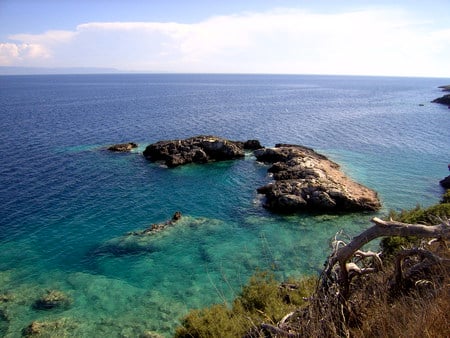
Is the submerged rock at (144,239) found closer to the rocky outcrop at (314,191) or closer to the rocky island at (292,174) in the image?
the rocky outcrop at (314,191)

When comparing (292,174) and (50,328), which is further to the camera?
(292,174)

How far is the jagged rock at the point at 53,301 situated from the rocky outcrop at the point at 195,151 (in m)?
31.7

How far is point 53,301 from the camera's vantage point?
23.4m

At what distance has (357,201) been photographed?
37250 millimetres

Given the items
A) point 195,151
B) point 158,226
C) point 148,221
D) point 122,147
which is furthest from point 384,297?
point 122,147

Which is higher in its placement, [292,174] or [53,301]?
[292,174]

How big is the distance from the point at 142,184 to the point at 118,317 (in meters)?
24.6

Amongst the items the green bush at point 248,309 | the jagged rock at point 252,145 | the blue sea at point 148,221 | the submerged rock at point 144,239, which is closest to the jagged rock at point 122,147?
the blue sea at point 148,221

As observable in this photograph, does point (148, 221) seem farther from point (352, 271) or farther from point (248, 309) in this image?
point (352, 271)

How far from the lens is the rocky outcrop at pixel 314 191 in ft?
122

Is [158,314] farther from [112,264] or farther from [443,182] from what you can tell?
[443,182]

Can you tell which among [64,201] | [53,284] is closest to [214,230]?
[53,284]

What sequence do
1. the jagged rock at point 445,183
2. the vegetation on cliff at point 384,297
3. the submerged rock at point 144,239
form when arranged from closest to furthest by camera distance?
1. the vegetation on cliff at point 384,297
2. the submerged rock at point 144,239
3. the jagged rock at point 445,183

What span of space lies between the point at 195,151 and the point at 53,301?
35.7 meters
